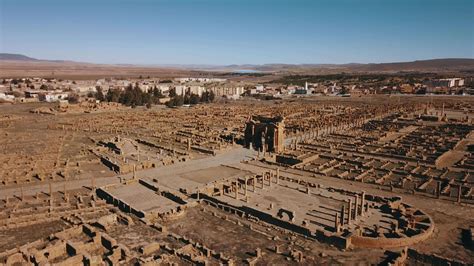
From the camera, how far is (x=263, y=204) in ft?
97.5

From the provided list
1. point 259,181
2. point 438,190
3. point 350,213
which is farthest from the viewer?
point 259,181

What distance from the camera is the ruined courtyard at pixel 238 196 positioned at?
22.1 m

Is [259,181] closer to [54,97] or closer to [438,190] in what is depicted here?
[438,190]

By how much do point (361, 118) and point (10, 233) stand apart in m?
63.8

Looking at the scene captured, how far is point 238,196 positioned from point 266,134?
18.8 meters

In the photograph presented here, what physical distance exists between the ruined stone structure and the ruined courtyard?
174 millimetres

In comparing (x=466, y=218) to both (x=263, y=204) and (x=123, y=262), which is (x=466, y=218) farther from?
(x=123, y=262)

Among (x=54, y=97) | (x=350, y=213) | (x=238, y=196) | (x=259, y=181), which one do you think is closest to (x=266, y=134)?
(x=259, y=181)

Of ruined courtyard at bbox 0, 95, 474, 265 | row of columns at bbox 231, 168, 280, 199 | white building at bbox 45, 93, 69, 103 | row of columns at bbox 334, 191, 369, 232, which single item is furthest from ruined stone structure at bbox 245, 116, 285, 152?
Result: white building at bbox 45, 93, 69, 103

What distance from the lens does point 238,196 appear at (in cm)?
3147

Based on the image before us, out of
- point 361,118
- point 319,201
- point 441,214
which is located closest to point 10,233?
point 319,201

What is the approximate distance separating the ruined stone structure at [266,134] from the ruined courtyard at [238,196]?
174 mm

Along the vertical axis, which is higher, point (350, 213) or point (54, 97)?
point (54, 97)

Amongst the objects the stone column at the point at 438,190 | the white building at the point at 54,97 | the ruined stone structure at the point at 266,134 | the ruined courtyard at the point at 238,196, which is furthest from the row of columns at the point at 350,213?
the white building at the point at 54,97
